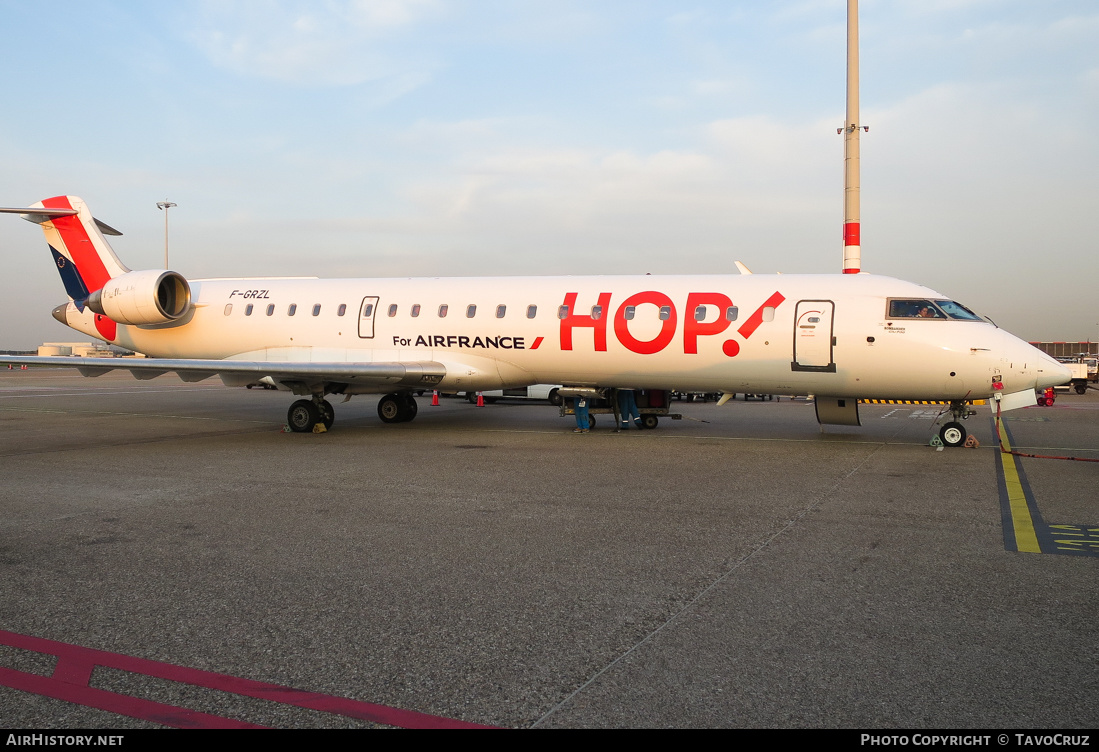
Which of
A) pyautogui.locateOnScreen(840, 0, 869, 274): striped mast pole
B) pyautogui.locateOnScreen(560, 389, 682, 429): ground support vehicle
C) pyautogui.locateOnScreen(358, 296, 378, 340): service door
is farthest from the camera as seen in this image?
pyautogui.locateOnScreen(840, 0, 869, 274): striped mast pole

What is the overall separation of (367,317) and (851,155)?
16513mm

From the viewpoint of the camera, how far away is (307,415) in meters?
14.7

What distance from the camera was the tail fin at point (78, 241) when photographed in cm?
1741

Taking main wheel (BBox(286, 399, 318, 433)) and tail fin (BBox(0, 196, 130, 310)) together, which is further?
tail fin (BBox(0, 196, 130, 310))

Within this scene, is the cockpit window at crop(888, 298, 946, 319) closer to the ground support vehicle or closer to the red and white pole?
the ground support vehicle

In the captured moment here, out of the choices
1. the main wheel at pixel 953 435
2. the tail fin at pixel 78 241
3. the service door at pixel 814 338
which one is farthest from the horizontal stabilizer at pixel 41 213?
the main wheel at pixel 953 435

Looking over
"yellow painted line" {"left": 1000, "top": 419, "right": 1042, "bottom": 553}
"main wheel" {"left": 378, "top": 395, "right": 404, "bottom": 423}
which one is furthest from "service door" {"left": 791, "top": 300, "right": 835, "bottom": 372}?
"main wheel" {"left": 378, "top": 395, "right": 404, "bottom": 423}

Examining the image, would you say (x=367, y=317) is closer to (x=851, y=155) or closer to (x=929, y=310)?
(x=929, y=310)

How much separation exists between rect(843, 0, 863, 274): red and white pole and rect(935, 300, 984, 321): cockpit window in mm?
11586

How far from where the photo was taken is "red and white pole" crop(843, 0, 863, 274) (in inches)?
914

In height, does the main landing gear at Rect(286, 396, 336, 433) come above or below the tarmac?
above

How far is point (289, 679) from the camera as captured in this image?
352cm

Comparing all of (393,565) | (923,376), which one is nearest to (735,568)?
(393,565)

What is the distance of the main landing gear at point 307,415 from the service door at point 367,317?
1644 mm
